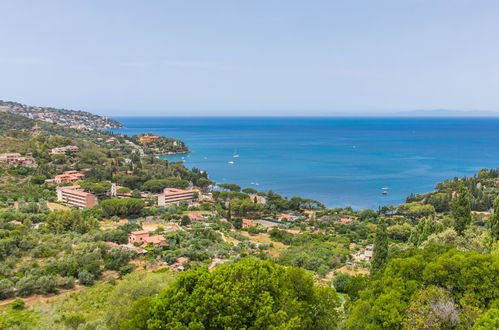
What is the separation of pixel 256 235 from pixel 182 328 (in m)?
21.7

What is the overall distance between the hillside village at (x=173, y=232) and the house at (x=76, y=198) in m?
0.10

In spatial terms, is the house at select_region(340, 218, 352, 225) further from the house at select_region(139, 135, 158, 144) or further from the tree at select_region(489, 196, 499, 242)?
the house at select_region(139, 135, 158, 144)

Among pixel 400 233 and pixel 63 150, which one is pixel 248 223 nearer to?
pixel 400 233

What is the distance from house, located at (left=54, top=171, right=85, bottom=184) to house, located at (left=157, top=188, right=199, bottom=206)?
10896 mm

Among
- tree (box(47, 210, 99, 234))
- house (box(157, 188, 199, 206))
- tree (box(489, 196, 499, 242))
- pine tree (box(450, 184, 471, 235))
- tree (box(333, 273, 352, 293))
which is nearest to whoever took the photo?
tree (box(489, 196, 499, 242))

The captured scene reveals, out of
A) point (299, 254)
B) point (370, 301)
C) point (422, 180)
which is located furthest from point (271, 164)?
point (370, 301)

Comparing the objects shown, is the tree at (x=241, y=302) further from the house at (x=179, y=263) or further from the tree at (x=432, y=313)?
the house at (x=179, y=263)

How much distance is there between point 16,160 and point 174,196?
805 inches

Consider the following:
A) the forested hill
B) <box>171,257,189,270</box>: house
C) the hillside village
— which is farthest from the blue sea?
the forested hill

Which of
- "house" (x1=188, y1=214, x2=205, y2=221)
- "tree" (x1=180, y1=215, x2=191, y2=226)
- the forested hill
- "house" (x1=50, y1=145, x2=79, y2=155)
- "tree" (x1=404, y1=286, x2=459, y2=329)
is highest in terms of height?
the forested hill

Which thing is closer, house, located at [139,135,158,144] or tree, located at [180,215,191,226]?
tree, located at [180,215,191,226]

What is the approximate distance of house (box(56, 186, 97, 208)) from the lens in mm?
32844

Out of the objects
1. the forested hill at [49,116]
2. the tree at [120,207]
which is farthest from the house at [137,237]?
the forested hill at [49,116]

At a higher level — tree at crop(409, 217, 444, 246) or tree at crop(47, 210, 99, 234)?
tree at crop(409, 217, 444, 246)
